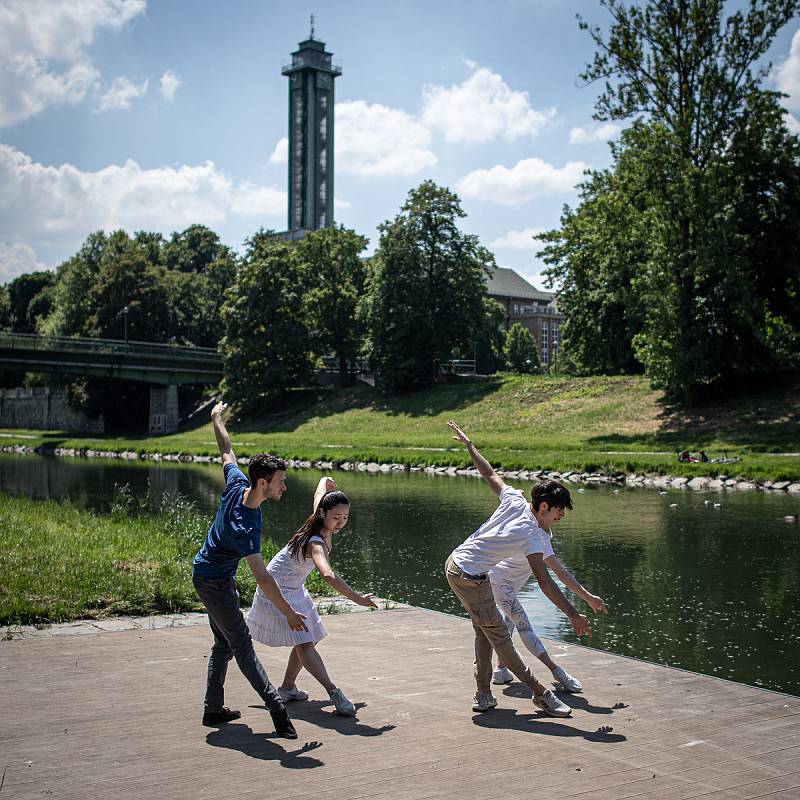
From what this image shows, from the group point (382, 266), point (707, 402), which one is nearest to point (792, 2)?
point (707, 402)

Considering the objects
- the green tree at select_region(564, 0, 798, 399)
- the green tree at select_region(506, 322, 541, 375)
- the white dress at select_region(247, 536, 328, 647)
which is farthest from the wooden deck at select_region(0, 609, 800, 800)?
the green tree at select_region(506, 322, 541, 375)

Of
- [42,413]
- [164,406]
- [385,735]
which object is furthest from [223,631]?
[42,413]

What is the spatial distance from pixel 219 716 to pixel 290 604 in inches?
36.7

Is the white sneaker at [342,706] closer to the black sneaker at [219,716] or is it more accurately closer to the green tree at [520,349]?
the black sneaker at [219,716]

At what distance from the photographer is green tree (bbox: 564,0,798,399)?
132ft

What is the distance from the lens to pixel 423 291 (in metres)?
62.3

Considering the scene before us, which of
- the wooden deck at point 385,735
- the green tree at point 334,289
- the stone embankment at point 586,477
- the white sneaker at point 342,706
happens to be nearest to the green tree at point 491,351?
the green tree at point 334,289

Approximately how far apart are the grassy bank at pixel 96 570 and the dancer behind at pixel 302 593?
3609 millimetres

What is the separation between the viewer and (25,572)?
11.1 m

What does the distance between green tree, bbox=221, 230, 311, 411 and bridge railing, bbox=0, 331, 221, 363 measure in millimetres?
3596

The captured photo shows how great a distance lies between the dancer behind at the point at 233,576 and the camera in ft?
20.1

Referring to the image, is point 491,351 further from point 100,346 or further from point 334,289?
point 100,346

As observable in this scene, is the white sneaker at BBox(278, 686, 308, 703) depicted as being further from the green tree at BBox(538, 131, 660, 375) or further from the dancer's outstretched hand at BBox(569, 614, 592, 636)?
the green tree at BBox(538, 131, 660, 375)

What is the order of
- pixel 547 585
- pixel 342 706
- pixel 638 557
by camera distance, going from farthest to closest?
pixel 638 557, pixel 547 585, pixel 342 706
